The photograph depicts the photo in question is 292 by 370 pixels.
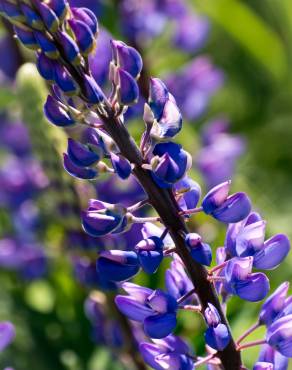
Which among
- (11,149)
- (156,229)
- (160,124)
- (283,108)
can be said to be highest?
(160,124)

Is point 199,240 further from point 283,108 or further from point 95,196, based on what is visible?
point 283,108

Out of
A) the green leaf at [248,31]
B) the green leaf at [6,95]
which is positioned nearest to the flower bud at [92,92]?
the green leaf at [6,95]

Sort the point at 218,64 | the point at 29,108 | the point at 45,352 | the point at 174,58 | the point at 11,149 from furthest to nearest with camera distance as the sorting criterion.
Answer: the point at 218,64 < the point at 174,58 < the point at 11,149 < the point at 45,352 < the point at 29,108

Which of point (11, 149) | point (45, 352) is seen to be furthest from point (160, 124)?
point (11, 149)

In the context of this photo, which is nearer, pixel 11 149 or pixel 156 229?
pixel 156 229

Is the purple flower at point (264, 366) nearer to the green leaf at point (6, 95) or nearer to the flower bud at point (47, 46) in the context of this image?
the flower bud at point (47, 46)

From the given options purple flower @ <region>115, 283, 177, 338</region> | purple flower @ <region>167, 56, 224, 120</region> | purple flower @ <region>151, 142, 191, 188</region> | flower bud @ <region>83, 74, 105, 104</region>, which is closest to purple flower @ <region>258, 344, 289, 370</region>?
purple flower @ <region>115, 283, 177, 338</region>

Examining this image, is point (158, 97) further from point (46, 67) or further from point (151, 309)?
point (151, 309)

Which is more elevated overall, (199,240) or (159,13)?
(199,240)
